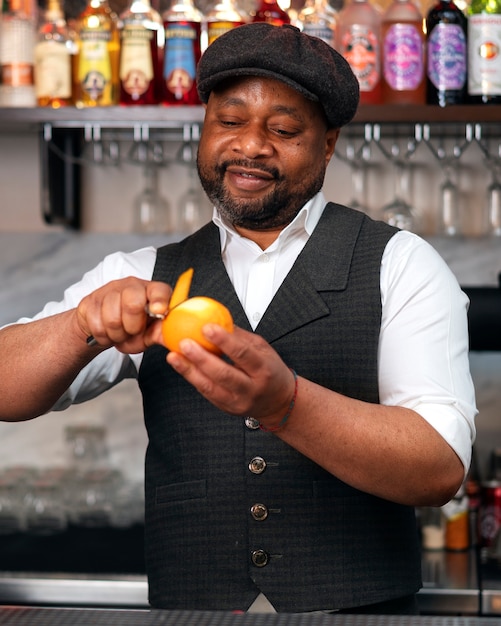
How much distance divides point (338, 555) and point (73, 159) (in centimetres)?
137

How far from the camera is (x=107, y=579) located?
6.58 feet

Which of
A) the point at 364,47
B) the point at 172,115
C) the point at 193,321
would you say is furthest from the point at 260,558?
the point at 364,47

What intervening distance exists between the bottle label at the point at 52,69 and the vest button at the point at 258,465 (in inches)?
45.4

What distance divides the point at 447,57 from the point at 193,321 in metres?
1.30

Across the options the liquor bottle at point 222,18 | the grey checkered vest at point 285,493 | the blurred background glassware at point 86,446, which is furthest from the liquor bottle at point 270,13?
the blurred background glassware at point 86,446

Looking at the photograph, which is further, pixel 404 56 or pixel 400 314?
pixel 404 56

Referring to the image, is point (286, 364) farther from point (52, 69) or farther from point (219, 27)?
point (52, 69)

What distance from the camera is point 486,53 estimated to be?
2121 millimetres

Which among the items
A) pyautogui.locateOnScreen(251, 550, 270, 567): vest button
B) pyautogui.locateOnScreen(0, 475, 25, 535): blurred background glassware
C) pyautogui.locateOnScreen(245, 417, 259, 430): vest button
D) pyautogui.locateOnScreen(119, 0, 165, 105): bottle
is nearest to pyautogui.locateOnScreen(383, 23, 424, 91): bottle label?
pyautogui.locateOnScreen(119, 0, 165, 105): bottle

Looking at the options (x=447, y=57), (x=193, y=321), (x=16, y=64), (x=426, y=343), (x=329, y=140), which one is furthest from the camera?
(x=16, y=64)

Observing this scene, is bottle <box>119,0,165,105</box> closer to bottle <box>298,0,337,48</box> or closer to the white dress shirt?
bottle <box>298,0,337,48</box>

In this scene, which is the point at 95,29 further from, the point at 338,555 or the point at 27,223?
the point at 338,555

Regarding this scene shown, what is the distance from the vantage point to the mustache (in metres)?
1.39

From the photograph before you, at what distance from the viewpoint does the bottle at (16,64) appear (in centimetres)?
223
